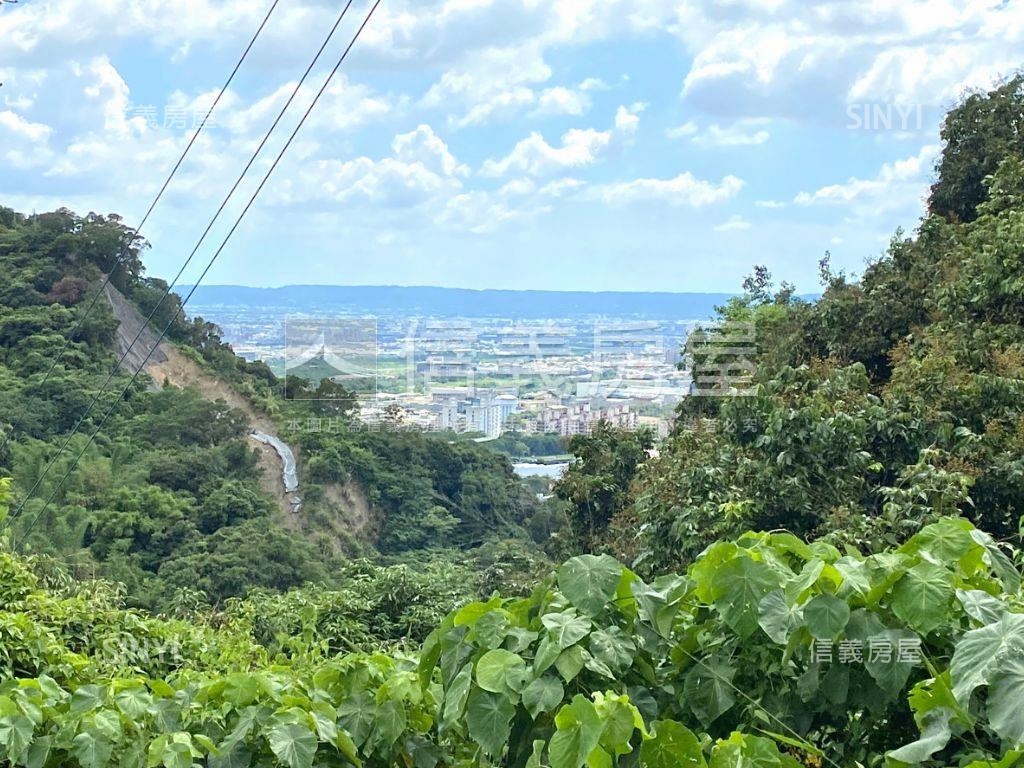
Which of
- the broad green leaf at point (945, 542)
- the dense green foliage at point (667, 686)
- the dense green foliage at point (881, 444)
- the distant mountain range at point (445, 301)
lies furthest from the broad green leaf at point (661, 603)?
the distant mountain range at point (445, 301)

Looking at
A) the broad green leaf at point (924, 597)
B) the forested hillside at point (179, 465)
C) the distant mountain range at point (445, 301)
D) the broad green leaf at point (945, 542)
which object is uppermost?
the distant mountain range at point (445, 301)

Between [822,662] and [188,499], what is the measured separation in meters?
15.0

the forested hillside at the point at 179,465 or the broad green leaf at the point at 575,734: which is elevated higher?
the broad green leaf at the point at 575,734

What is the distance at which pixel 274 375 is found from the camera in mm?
19406

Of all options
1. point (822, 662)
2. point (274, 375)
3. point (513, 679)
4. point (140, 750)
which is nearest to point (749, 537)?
point (822, 662)

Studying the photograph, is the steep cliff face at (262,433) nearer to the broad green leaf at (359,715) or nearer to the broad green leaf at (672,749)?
the broad green leaf at (359,715)

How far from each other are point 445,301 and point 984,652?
21744mm

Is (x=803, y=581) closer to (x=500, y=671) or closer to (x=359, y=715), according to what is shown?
(x=500, y=671)

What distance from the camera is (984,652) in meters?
1.18

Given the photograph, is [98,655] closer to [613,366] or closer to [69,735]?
[69,735]

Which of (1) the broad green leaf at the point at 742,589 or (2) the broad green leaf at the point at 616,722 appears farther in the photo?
(1) the broad green leaf at the point at 742,589

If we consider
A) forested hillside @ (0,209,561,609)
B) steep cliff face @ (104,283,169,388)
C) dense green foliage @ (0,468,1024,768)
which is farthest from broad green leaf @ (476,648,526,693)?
steep cliff face @ (104,283,169,388)

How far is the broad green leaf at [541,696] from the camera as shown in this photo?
1.34m

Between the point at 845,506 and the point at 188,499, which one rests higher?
the point at 845,506
